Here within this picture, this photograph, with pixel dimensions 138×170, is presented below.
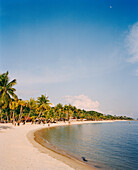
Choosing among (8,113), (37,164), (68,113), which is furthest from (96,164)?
(68,113)

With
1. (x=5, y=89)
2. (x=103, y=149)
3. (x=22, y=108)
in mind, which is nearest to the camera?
(x=103, y=149)

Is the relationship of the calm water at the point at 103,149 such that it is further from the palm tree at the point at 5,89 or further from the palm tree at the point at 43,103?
the palm tree at the point at 43,103

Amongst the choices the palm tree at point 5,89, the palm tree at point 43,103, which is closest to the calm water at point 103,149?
the palm tree at point 5,89

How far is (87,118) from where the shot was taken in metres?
166

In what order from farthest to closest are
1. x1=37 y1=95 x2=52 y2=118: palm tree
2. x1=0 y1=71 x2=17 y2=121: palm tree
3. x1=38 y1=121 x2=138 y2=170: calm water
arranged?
x1=37 y1=95 x2=52 y2=118: palm tree < x1=0 y1=71 x2=17 y2=121: palm tree < x1=38 y1=121 x2=138 y2=170: calm water

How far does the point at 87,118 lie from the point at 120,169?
517ft

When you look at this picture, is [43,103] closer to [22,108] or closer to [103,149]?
[22,108]

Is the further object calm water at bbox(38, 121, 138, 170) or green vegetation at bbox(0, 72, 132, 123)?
green vegetation at bbox(0, 72, 132, 123)

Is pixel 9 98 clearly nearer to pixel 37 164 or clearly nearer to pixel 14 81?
pixel 14 81

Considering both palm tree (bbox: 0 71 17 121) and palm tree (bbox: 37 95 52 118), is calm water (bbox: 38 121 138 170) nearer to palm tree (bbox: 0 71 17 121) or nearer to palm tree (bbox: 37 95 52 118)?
palm tree (bbox: 0 71 17 121)

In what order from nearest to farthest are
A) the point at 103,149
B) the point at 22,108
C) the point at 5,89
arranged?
1. the point at 103,149
2. the point at 5,89
3. the point at 22,108

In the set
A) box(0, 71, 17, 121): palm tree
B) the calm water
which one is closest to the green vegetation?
box(0, 71, 17, 121): palm tree

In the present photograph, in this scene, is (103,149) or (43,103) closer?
(103,149)

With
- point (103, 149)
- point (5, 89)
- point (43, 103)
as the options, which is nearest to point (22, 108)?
point (43, 103)
